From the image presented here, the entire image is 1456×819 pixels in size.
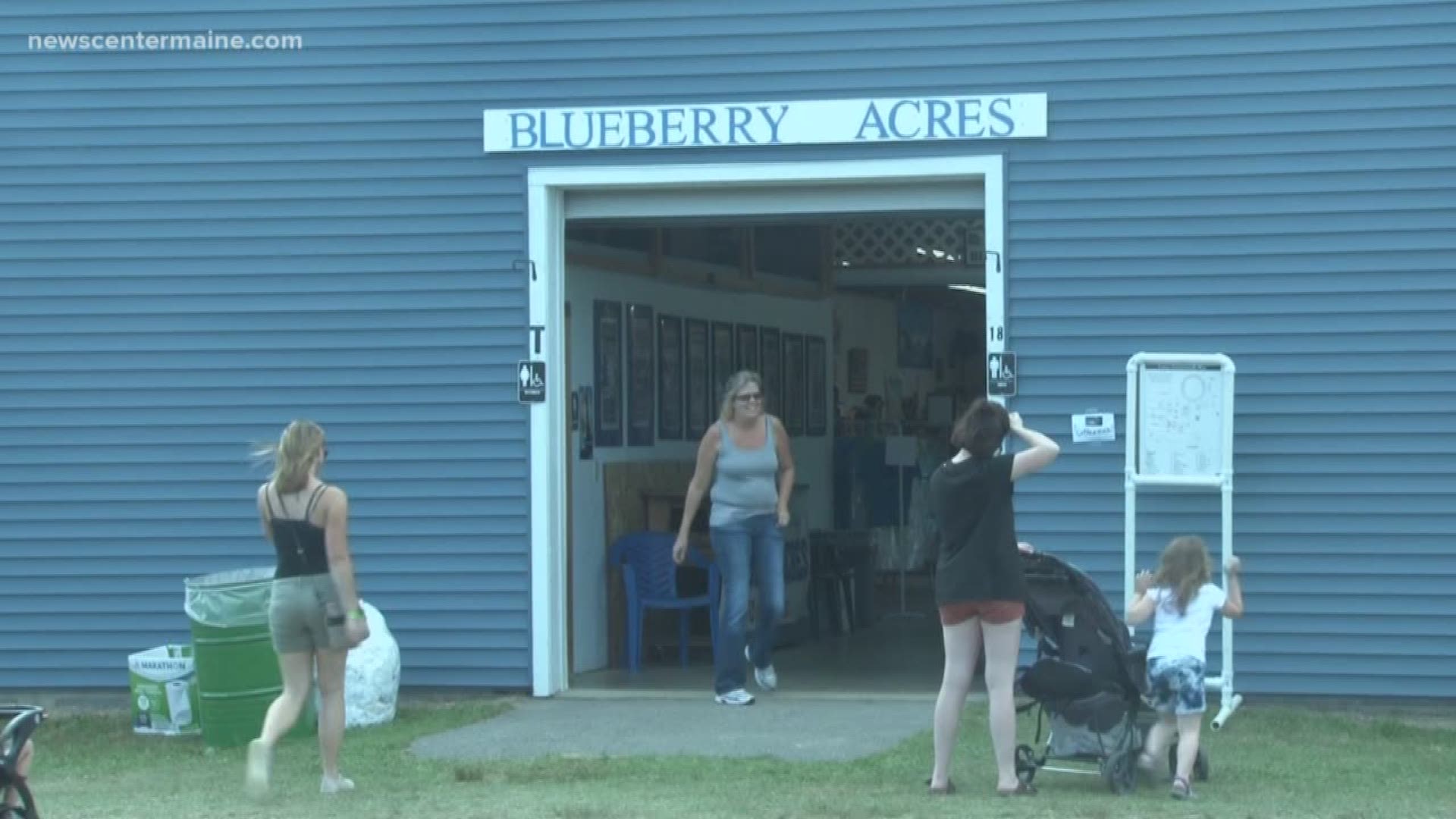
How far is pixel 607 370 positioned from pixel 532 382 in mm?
1681

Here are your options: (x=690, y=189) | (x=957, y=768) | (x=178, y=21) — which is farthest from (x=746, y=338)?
(x=957, y=768)

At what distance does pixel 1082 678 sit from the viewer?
8875 mm

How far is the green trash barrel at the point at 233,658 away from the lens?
10.9 m

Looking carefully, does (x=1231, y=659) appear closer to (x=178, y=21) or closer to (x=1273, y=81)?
(x=1273, y=81)

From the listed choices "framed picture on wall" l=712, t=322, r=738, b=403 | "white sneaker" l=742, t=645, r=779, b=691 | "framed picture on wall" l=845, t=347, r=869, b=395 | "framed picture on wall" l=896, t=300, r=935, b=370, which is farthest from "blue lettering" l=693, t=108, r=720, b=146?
"framed picture on wall" l=896, t=300, r=935, b=370

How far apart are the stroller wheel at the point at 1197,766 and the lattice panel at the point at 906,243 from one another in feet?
28.6

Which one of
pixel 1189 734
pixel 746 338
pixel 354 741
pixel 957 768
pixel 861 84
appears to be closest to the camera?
pixel 1189 734

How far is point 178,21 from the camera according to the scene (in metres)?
12.2

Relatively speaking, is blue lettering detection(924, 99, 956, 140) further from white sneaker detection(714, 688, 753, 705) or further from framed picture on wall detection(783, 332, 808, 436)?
framed picture on wall detection(783, 332, 808, 436)

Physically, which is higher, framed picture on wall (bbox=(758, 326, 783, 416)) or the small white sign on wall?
framed picture on wall (bbox=(758, 326, 783, 416))

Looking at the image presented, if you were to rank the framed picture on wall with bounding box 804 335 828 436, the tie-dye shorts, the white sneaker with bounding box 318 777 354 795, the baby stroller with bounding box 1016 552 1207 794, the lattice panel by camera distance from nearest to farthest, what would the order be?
1. the tie-dye shorts
2. the baby stroller with bounding box 1016 552 1207 794
3. the white sneaker with bounding box 318 777 354 795
4. the framed picture on wall with bounding box 804 335 828 436
5. the lattice panel

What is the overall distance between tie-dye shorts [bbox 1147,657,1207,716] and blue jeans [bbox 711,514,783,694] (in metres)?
3.07

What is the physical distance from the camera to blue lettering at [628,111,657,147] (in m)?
11.8

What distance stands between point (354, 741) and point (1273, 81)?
5.62 meters
